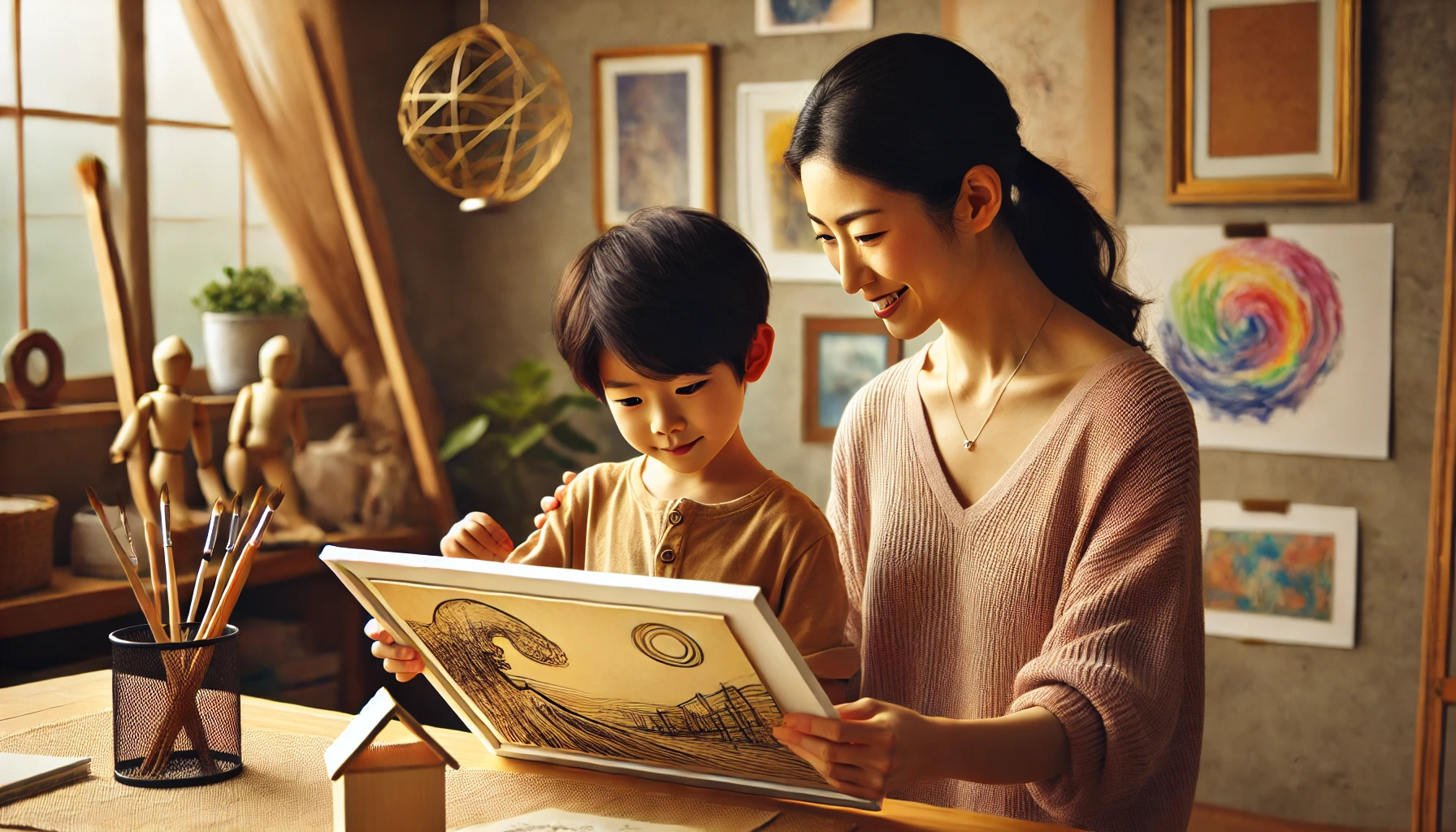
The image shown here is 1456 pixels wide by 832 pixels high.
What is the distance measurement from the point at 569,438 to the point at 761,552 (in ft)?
8.75

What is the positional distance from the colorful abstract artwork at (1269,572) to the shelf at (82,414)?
239 centimetres

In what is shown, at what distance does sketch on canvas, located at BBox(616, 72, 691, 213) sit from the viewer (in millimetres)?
3910

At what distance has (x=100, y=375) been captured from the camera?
3.19 meters

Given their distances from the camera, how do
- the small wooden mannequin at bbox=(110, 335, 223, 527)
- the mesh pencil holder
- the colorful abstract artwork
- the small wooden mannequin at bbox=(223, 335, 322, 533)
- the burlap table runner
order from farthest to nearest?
the colorful abstract artwork
the small wooden mannequin at bbox=(223, 335, 322, 533)
the small wooden mannequin at bbox=(110, 335, 223, 527)
the mesh pencil holder
the burlap table runner

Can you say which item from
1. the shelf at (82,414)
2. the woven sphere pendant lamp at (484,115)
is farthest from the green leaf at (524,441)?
the woven sphere pendant lamp at (484,115)

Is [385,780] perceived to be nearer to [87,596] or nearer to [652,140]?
[87,596]

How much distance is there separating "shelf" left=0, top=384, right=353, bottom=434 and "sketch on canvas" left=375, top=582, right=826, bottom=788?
2096mm

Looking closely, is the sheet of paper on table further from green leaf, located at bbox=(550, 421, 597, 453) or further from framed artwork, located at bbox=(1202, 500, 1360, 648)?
green leaf, located at bbox=(550, 421, 597, 453)

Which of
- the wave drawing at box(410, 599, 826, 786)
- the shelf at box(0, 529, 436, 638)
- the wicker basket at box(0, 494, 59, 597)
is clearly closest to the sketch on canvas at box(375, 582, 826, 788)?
the wave drawing at box(410, 599, 826, 786)

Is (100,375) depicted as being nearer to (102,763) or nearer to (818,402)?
(818,402)

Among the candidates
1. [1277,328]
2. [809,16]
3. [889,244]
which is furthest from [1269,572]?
[889,244]

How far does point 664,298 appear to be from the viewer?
1225 millimetres

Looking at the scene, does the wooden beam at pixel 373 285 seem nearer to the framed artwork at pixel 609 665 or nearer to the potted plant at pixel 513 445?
the potted plant at pixel 513 445

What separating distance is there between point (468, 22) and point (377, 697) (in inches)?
141
